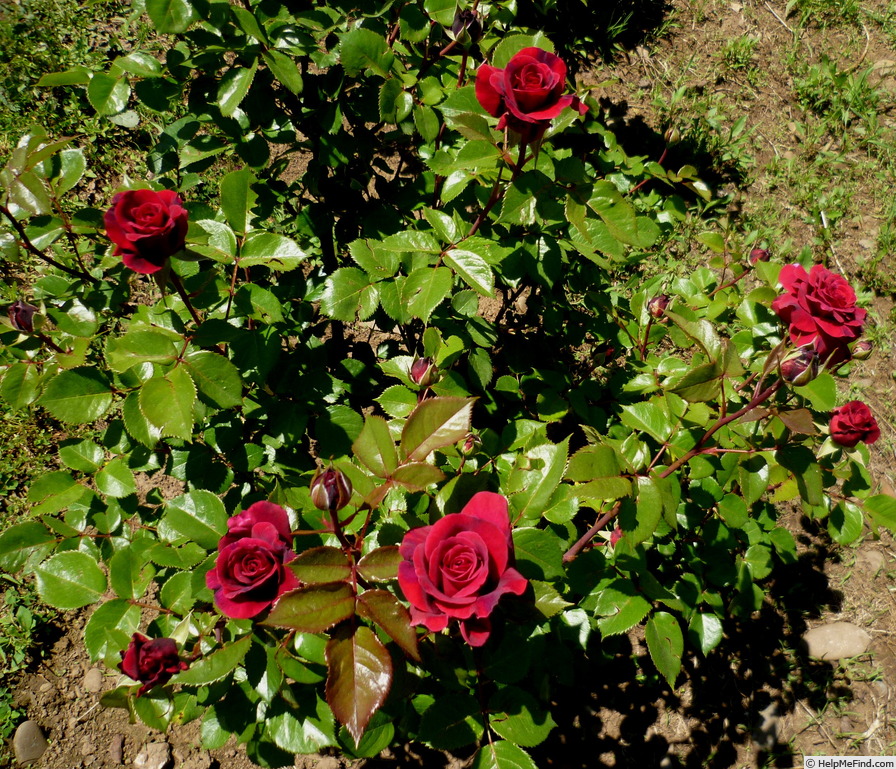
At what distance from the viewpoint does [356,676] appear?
3.37 ft

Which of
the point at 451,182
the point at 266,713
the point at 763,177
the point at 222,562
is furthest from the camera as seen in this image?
the point at 763,177

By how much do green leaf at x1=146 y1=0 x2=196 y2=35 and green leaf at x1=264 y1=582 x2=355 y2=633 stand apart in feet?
3.82

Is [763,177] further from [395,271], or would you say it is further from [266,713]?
[266,713]

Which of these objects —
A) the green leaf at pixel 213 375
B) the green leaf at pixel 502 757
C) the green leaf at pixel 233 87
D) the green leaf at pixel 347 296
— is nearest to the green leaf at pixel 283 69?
the green leaf at pixel 233 87

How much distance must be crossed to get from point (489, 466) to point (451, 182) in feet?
2.54

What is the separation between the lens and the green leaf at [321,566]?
40.7 inches

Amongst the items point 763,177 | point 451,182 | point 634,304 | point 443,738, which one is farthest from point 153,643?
point 763,177

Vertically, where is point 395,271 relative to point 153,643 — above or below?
above

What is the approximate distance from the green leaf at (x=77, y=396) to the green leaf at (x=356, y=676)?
31.8 inches

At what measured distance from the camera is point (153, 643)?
1.20 m

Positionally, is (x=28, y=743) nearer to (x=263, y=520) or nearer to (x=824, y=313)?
(x=263, y=520)

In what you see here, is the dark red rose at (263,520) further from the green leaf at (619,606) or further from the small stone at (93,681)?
the small stone at (93,681)

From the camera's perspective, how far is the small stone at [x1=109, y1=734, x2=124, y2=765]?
254cm

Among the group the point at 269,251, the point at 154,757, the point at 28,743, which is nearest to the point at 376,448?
the point at 269,251
